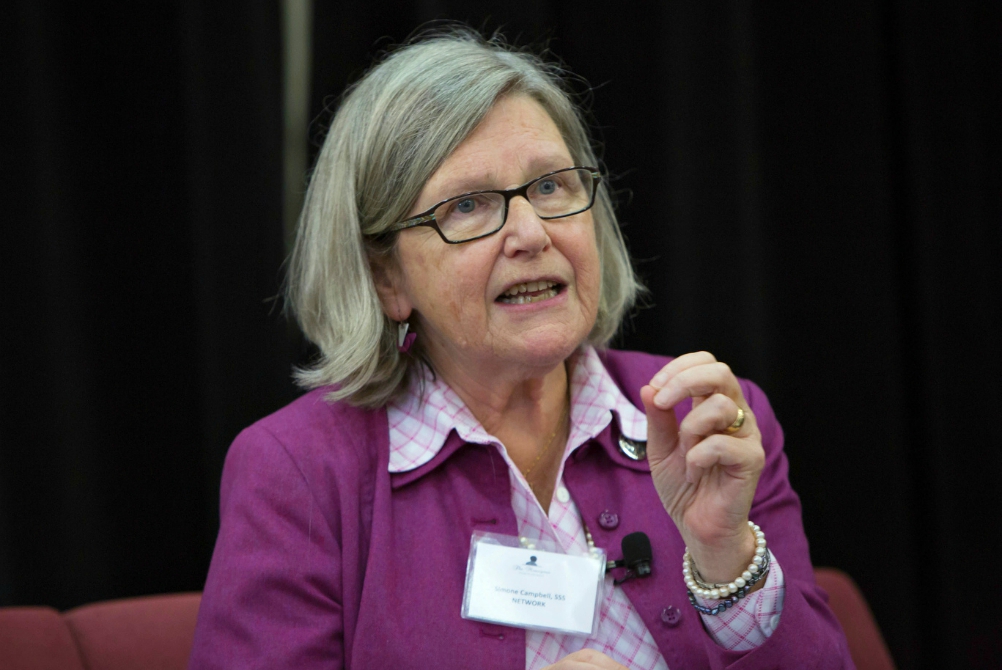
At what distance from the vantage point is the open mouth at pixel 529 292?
5.66ft

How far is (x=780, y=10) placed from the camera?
2812 millimetres

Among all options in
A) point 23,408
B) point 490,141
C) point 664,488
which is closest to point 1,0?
point 23,408

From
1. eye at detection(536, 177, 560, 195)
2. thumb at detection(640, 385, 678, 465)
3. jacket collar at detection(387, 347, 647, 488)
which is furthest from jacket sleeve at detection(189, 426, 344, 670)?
eye at detection(536, 177, 560, 195)

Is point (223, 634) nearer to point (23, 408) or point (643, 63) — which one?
point (23, 408)

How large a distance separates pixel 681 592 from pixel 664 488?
0.24 metres

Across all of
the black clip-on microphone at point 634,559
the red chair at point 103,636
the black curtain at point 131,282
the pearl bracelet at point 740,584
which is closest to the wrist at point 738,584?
the pearl bracelet at point 740,584

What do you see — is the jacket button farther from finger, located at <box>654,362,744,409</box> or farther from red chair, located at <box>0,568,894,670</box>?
red chair, located at <box>0,568,894,670</box>

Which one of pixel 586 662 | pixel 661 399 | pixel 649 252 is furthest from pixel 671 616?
pixel 649 252

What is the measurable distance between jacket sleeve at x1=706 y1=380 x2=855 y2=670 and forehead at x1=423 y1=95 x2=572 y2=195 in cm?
64

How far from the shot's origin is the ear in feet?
6.16

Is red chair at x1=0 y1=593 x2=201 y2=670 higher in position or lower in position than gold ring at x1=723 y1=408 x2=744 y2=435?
lower

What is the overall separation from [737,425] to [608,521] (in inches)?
15.1

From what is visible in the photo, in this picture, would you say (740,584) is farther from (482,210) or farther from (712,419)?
(482,210)

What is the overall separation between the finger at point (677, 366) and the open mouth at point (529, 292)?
0.38m
